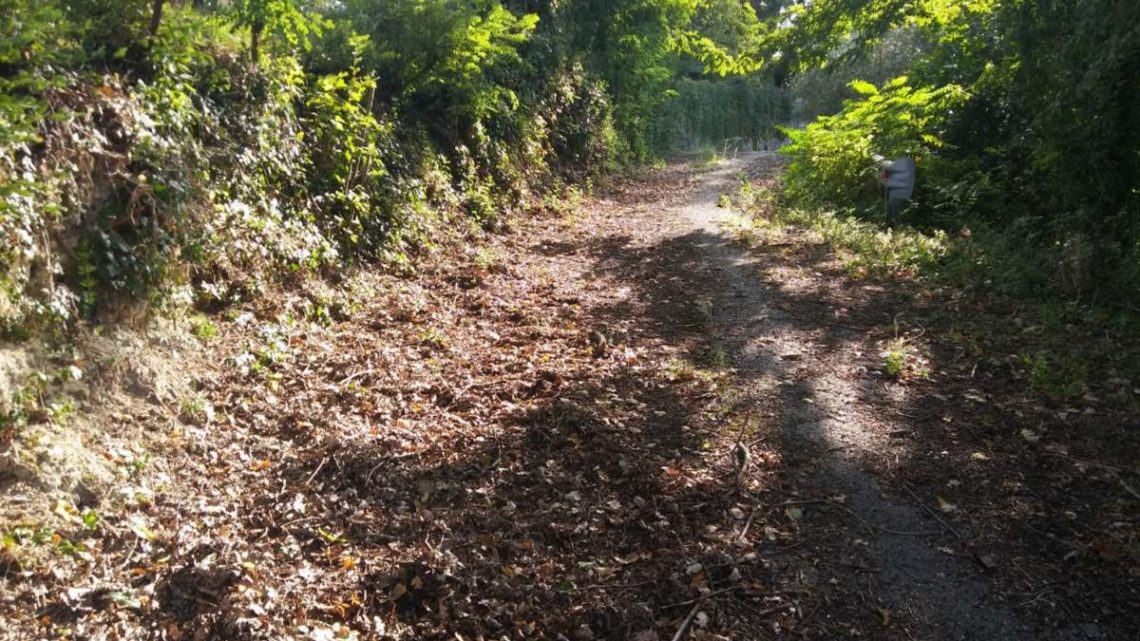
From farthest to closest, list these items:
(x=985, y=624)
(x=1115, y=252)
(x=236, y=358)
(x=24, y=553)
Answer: (x=1115, y=252) → (x=236, y=358) → (x=24, y=553) → (x=985, y=624)

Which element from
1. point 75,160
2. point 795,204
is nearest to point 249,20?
point 75,160

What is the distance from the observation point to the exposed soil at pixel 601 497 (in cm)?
327

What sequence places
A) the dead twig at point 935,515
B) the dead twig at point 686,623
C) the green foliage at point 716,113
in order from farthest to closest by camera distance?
the green foliage at point 716,113 < the dead twig at point 935,515 < the dead twig at point 686,623

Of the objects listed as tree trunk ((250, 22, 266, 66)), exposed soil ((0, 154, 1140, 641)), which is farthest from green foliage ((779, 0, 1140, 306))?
tree trunk ((250, 22, 266, 66))

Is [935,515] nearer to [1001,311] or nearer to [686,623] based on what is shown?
[686,623]

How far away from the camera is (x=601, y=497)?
167 inches

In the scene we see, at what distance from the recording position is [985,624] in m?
3.11

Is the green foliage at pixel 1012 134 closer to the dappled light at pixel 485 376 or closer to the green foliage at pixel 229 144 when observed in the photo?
the dappled light at pixel 485 376

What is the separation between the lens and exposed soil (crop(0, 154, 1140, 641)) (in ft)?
10.7

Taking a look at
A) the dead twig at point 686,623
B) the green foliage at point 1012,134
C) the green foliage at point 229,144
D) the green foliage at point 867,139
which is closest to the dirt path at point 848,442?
the dead twig at point 686,623

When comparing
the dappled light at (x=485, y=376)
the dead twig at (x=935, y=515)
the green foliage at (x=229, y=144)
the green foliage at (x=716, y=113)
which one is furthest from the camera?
the green foliage at (x=716, y=113)

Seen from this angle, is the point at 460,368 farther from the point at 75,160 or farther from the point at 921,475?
the point at 921,475

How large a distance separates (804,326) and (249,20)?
19.8 ft

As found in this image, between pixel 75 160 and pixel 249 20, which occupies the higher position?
pixel 249 20
